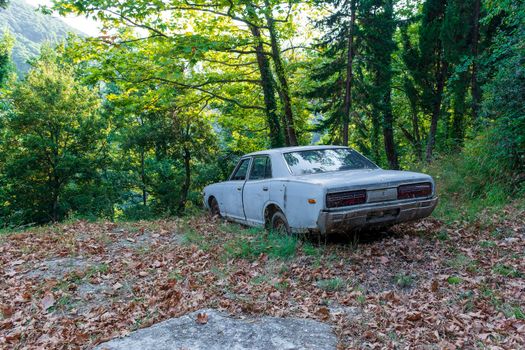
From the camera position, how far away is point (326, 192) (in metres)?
5.19

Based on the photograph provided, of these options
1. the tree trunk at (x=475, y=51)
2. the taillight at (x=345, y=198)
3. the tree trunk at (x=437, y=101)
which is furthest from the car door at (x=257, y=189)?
the tree trunk at (x=437, y=101)

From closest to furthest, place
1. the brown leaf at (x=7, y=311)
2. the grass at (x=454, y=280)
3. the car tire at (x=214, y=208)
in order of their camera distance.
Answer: the brown leaf at (x=7, y=311) < the grass at (x=454, y=280) < the car tire at (x=214, y=208)

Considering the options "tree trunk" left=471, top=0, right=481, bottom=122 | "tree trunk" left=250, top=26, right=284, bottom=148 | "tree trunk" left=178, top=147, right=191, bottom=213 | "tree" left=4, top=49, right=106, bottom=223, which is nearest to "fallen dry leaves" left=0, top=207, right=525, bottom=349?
"tree trunk" left=471, top=0, right=481, bottom=122

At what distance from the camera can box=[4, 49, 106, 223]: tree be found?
19500 mm

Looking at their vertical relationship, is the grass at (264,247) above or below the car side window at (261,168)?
below

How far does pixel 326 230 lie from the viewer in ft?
17.3

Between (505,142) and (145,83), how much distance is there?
10.7m

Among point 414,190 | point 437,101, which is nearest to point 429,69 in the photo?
point 437,101

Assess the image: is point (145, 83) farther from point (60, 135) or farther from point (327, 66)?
point (60, 135)

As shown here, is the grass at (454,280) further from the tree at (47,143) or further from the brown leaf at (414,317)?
the tree at (47,143)

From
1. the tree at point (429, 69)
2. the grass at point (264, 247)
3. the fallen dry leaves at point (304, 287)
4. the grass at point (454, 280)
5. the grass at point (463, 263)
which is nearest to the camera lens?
the fallen dry leaves at point (304, 287)

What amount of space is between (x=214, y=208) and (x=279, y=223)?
315 cm

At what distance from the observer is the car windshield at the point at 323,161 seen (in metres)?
6.38

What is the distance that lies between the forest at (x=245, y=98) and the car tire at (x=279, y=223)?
331 cm
